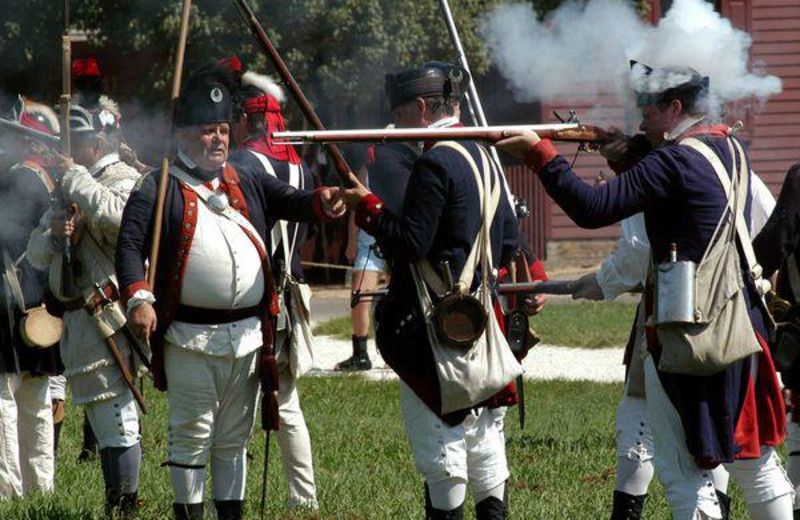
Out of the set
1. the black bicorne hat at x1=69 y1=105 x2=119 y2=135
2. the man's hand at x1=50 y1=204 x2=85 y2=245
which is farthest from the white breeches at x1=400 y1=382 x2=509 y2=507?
the black bicorne hat at x1=69 y1=105 x2=119 y2=135

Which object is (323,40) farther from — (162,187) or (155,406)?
(162,187)

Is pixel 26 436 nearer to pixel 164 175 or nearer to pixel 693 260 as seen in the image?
pixel 164 175

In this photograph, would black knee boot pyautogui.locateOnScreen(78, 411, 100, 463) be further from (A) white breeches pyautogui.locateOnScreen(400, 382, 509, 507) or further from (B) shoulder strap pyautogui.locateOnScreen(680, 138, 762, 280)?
(B) shoulder strap pyautogui.locateOnScreen(680, 138, 762, 280)

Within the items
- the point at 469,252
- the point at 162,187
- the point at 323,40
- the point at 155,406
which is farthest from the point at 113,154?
the point at 323,40

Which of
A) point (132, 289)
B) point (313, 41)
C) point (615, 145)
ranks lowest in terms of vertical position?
point (132, 289)

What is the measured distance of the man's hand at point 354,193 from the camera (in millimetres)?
5160

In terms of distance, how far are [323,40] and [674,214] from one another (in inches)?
523

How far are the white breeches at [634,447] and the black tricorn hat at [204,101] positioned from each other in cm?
199

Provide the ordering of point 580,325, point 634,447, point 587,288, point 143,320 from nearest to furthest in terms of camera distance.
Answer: point 143,320 → point 634,447 → point 587,288 → point 580,325

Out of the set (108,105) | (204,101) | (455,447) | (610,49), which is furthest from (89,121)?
(455,447)

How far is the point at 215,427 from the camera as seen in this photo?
547cm

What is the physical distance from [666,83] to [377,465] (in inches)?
135

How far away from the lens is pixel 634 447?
18.9 feet

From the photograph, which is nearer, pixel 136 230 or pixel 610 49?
pixel 136 230
